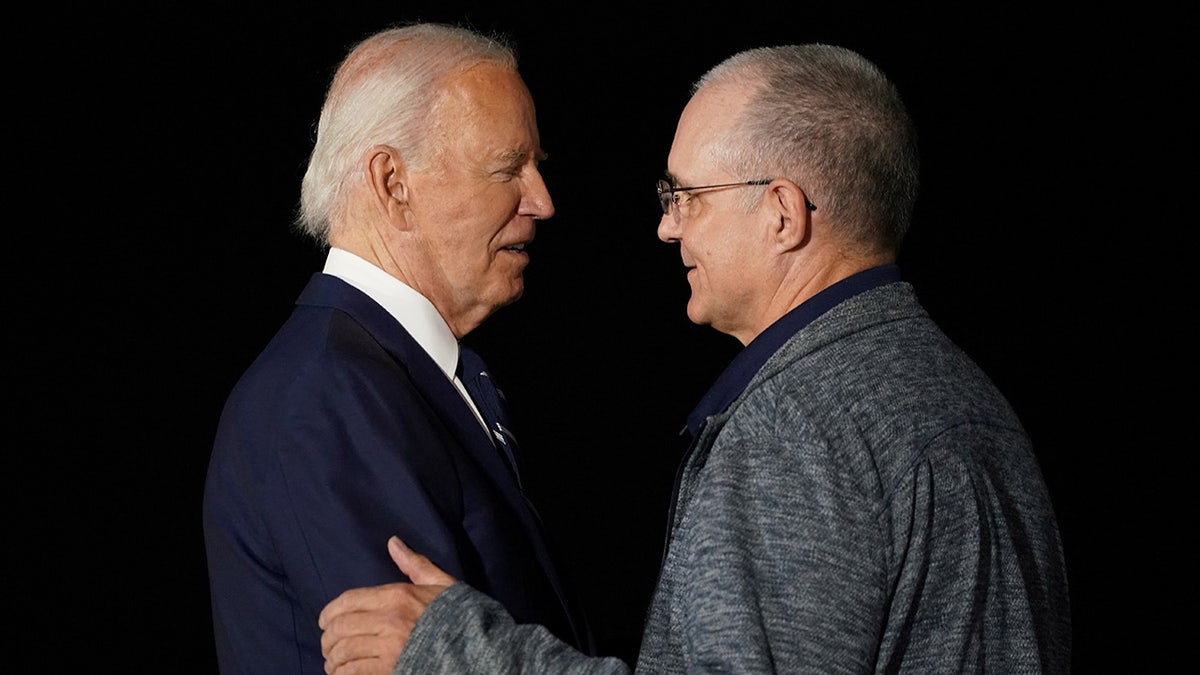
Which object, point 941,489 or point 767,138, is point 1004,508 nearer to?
point 941,489

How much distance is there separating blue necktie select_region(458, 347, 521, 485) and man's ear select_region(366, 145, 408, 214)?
9.7 inches

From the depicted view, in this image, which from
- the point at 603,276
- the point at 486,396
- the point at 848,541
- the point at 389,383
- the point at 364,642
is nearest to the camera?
the point at 848,541

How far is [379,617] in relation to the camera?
1.68 meters

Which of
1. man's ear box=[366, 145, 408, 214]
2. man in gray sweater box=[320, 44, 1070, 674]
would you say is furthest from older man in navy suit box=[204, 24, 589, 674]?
man in gray sweater box=[320, 44, 1070, 674]

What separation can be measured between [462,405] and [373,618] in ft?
1.37

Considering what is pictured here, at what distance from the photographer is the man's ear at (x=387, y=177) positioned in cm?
206

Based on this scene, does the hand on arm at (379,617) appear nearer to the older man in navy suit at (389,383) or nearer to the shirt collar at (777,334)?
the older man in navy suit at (389,383)

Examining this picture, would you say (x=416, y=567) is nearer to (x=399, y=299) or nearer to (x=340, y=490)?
(x=340, y=490)

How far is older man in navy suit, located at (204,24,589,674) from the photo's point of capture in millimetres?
1793

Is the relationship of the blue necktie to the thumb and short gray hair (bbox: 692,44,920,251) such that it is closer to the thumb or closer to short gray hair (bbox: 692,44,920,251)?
the thumb

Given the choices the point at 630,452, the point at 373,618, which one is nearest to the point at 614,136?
the point at 630,452

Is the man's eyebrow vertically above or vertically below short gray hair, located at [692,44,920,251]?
below

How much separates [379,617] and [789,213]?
66 centimetres

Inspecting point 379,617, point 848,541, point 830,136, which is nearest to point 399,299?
point 379,617
